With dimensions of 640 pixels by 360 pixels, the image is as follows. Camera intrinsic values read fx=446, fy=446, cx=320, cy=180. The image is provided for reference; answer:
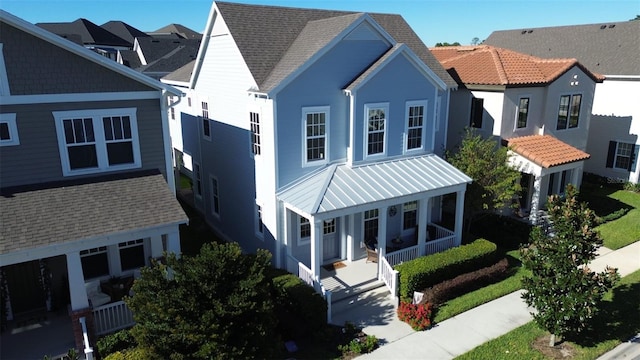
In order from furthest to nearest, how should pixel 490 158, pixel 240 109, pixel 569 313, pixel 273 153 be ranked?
pixel 490 158, pixel 240 109, pixel 273 153, pixel 569 313

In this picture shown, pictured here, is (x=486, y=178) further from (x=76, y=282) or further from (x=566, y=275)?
(x=76, y=282)

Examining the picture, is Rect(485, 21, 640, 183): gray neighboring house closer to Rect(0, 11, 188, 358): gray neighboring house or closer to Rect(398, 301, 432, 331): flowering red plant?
Rect(398, 301, 432, 331): flowering red plant

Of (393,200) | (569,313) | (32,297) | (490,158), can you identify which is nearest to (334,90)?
(393,200)

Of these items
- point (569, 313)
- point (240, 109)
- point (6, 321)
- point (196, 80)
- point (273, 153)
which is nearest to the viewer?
point (569, 313)

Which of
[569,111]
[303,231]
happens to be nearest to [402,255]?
[303,231]

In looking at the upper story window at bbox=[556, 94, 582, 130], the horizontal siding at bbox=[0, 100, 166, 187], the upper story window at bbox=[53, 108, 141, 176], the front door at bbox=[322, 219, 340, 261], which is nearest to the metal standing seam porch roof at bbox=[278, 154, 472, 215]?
the front door at bbox=[322, 219, 340, 261]

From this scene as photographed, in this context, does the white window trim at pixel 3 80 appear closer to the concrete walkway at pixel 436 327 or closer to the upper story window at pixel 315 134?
the upper story window at pixel 315 134

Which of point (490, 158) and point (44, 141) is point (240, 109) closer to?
point (44, 141)
